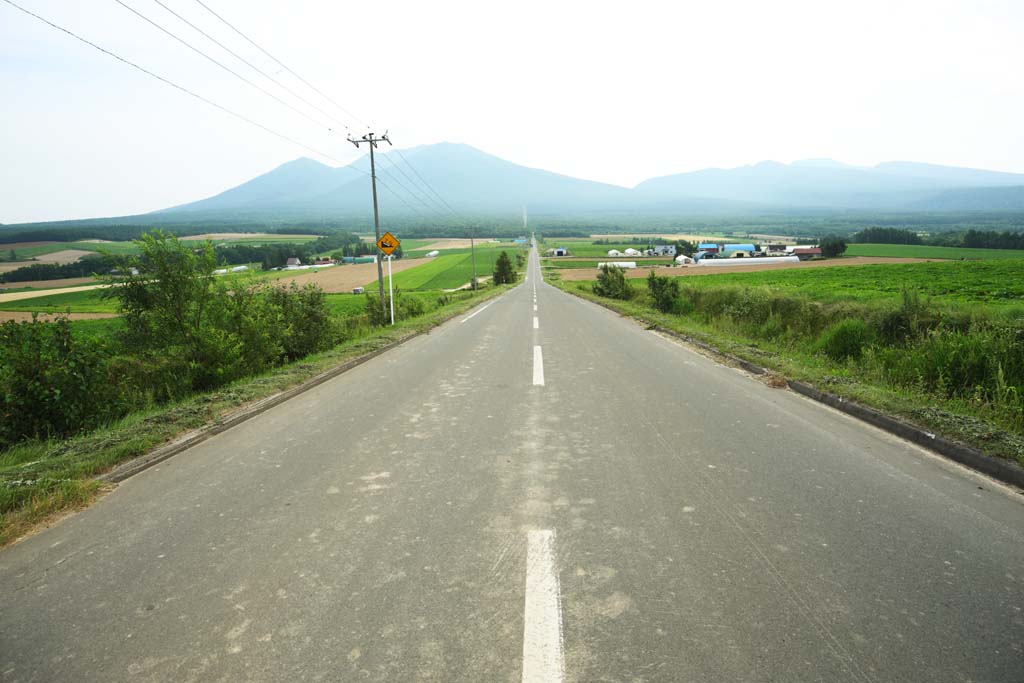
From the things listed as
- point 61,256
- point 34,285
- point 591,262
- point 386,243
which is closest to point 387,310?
point 386,243

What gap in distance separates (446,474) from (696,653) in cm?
260

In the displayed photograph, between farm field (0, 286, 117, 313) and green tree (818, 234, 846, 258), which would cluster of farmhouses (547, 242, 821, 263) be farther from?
farm field (0, 286, 117, 313)

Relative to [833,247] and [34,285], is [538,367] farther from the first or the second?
[833,247]

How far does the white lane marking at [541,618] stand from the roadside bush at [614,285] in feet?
87.3

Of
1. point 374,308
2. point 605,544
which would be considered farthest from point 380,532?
point 374,308

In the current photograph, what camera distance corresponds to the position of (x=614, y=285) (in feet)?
101

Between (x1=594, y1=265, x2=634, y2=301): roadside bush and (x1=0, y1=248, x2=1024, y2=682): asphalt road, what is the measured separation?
24.7m

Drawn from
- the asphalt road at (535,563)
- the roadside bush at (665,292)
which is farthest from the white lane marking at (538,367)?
the roadside bush at (665,292)

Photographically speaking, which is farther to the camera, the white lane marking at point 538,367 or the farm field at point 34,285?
the farm field at point 34,285

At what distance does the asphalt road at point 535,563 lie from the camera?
230 cm

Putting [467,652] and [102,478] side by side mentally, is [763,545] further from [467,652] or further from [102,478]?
[102,478]

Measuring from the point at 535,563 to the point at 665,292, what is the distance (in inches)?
760

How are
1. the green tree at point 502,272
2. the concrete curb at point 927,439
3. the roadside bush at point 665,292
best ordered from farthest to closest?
the green tree at point 502,272 → the roadside bush at point 665,292 → the concrete curb at point 927,439

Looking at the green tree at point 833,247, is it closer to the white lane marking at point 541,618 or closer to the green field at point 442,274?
the green field at point 442,274
